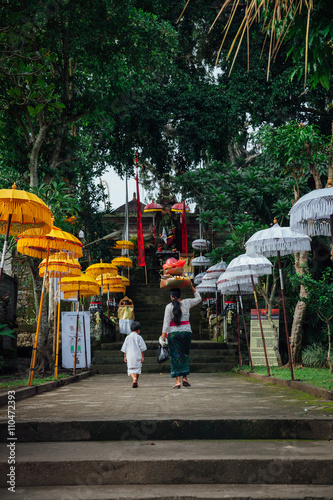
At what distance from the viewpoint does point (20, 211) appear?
6059 mm

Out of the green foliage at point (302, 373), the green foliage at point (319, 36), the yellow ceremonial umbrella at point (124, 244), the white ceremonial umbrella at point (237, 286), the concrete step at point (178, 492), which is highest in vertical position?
the yellow ceremonial umbrella at point (124, 244)

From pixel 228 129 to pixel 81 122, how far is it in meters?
7.18

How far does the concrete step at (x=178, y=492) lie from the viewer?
9.93 ft

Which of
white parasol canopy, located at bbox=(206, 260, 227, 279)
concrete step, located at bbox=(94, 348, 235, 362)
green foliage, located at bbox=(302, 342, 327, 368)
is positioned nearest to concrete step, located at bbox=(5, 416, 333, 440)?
green foliage, located at bbox=(302, 342, 327, 368)

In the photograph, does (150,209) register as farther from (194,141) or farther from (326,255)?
(326,255)

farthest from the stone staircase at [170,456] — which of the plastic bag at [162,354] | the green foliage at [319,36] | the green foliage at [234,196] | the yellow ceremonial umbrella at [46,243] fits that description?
the green foliage at [234,196]

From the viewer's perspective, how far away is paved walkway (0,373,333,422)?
15.2 ft

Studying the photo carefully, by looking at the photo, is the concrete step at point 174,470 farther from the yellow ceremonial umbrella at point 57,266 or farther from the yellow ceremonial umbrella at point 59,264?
the yellow ceremonial umbrella at point 59,264

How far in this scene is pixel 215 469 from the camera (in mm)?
3400

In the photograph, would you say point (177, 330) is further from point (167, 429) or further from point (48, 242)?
point (167, 429)

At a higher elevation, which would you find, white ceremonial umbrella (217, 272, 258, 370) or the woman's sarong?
white ceremonial umbrella (217, 272, 258, 370)

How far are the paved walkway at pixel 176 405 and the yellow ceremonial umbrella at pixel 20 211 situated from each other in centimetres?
190

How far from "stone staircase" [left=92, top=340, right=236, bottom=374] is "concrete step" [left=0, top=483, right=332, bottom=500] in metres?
9.55

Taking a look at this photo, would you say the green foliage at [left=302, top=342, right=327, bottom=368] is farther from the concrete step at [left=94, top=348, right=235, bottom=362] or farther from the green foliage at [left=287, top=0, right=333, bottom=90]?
the green foliage at [left=287, top=0, right=333, bottom=90]
